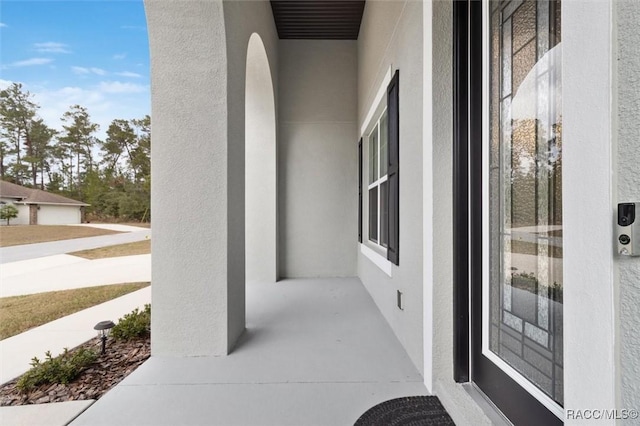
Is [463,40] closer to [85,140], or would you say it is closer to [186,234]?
[186,234]

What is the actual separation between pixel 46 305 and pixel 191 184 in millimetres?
3389

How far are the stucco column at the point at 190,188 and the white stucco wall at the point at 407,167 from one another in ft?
4.56

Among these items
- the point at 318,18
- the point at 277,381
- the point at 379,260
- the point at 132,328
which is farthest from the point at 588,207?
the point at 318,18

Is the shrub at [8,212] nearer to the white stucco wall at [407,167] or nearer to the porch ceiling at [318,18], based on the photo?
the porch ceiling at [318,18]

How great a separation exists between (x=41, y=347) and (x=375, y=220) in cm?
363

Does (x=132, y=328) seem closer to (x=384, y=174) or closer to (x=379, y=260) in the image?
(x=379, y=260)

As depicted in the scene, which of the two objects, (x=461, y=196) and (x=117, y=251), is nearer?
(x=461, y=196)

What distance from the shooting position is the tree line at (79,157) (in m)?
4.68

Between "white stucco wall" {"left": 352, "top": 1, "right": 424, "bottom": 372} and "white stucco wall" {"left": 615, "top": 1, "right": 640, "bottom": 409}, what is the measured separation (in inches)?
49.3

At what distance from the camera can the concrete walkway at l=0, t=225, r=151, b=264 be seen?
229 inches

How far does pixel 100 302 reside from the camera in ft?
13.0

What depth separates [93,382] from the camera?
188 centimetres

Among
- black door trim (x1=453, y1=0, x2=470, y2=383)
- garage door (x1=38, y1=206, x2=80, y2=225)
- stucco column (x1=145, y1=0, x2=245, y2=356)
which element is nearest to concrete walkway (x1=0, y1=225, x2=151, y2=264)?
garage door (x1=38, y1=206, x2=80, y2=225)

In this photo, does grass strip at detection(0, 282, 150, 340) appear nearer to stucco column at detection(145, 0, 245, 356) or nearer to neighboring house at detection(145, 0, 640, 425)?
stucco column at detection(145, 0, 245, 356)
